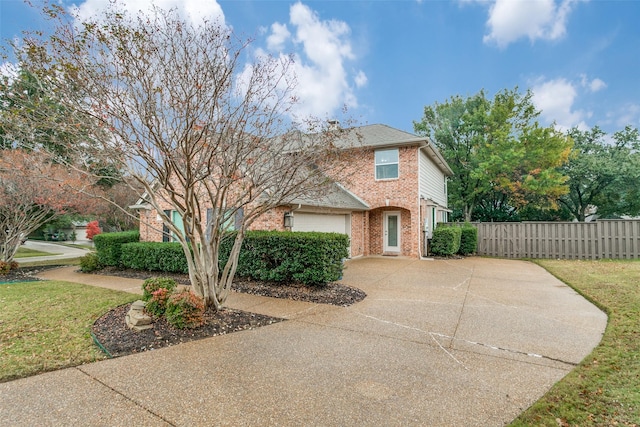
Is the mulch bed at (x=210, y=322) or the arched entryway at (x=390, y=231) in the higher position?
the arched entryway at (x=390, y=231)

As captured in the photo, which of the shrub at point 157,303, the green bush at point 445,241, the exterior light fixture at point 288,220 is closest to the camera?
the shrub at point 157,303

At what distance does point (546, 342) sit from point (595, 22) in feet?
40.4

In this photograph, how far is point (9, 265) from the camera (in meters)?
11.1

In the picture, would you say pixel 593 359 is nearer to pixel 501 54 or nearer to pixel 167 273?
pixel 167 273

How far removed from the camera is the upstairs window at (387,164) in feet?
47.5

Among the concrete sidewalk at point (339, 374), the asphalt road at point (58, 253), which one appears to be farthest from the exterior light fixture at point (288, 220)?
the asphalt road at point (58, 253)

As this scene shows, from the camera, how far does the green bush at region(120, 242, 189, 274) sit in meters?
9.88

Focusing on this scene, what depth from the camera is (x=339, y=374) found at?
356 cm

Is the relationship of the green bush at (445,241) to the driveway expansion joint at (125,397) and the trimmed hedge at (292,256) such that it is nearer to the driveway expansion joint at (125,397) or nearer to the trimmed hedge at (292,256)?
the trimmed hedge at (292,256)

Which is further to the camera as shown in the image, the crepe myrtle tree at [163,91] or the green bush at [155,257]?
the green bush at [155,257]

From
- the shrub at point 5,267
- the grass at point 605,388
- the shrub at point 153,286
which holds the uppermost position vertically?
the shrub at point 153,286

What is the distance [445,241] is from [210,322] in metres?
11.7

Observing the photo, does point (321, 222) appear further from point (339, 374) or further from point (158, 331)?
point (339, 374)

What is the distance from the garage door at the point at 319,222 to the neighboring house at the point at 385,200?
0.04 meters
